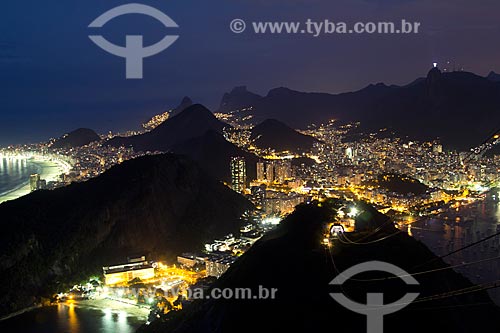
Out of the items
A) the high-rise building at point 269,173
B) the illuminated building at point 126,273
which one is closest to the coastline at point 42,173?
the high-rise building at point 269,173

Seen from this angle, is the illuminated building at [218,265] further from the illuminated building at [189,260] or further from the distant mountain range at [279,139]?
the distant mountain range at [279,139]

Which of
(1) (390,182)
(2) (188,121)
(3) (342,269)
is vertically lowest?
(3) (342,269)

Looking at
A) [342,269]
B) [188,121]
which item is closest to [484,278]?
[342,269]

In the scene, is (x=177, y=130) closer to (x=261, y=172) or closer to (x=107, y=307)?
(x=261, y=172)

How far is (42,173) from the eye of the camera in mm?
36062

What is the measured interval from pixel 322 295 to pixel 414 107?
114 ft

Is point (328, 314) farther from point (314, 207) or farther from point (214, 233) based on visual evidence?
point (214, 233)

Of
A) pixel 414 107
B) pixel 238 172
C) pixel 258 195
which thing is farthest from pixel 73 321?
pixel 414 107

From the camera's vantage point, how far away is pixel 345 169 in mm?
25984

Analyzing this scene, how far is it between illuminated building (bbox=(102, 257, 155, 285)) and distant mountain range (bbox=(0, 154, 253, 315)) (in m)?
0.86

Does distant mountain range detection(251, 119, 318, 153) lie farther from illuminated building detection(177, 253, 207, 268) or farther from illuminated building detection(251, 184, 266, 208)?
illuminated building detection(177, 253, 207, 268)

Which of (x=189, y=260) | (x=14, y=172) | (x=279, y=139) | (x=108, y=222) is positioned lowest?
(x=189, y=260)

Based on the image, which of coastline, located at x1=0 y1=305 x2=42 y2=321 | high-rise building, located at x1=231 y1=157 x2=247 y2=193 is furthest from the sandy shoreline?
high-rise building, located at x1=231 y1=157 x2=247 y2=193

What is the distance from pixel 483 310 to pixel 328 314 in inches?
126
